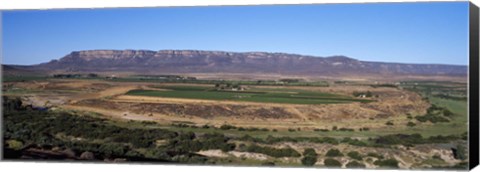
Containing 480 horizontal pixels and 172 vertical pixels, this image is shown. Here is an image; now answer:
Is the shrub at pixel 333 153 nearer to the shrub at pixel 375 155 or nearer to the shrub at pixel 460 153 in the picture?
the shrub at pixel 375 155

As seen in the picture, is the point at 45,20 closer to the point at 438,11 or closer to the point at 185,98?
the point at 185,98

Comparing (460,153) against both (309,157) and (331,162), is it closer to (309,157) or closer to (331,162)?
(331,162)

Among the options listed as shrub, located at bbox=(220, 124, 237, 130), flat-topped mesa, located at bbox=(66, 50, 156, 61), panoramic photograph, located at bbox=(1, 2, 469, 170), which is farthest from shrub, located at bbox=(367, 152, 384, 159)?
flat-topped mesa, located at bbox=(66, 50, 156, 61)

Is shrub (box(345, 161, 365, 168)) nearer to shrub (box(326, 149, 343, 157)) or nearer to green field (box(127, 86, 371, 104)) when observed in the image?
shrub (box(326, 149, 343, 157))

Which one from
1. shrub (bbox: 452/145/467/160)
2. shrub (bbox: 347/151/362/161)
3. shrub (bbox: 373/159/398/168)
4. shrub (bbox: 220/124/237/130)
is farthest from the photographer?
shrub (bbox: 220/124/237/130)

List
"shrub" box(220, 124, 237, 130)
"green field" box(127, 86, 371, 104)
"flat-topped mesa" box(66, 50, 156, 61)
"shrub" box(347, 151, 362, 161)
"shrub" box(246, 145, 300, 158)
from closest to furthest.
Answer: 1. "shrub" box(347, 151, 362, 161)
2. "shrub" box(246, 145, 300, 158)
3. "green field" box(127, 86, 371, 104)
4. "shrub" box(220, 124, 237, 130)
5. "flat-topped mesa" box(66, 50, 156, 61)
